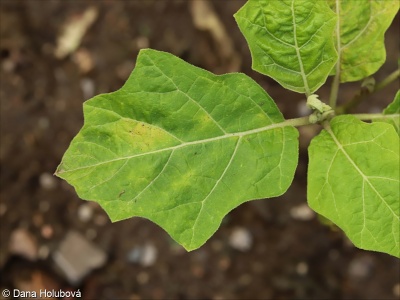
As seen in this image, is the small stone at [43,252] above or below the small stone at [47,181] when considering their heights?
below

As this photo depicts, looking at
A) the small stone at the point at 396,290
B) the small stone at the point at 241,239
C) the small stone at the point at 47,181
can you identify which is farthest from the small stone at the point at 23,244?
the small stone at the point at 396,290

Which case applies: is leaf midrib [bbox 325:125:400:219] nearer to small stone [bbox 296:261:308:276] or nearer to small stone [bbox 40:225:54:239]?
small stone [bbox 296:261:308:276]

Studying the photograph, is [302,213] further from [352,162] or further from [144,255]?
[352,162]

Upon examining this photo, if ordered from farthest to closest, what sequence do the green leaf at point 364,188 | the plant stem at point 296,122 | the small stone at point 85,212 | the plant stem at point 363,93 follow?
the small stone at point 85,212
the plant stem at point 363,93
the plant stem at point 296,122
the green leaf at point 364,188

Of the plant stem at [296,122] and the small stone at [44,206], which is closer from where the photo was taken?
the plant stem at [296,122]

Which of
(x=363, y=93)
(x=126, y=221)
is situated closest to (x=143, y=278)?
(x=126, y=221)

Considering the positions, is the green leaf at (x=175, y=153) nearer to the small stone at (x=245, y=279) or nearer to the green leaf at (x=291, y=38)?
the green leaf at (x=291, y=38)
